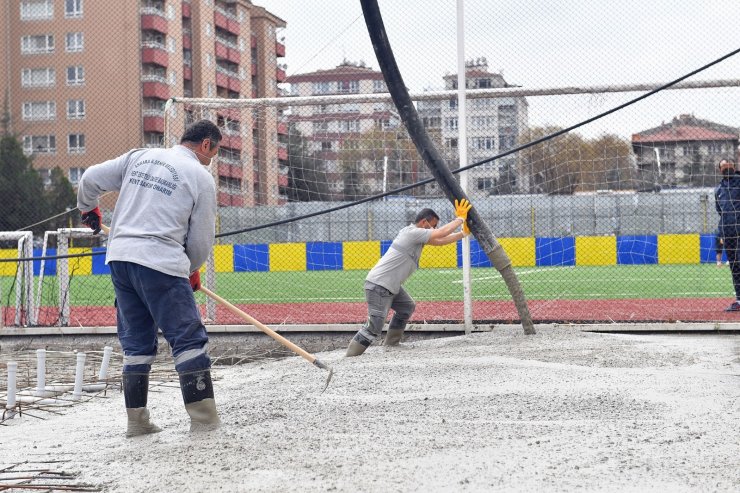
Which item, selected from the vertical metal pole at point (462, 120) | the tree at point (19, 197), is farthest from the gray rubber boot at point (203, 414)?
the tree at point (19, 197)

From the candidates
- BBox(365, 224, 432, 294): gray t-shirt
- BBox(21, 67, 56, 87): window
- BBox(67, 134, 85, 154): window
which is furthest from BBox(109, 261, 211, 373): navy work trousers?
BBox(21, 67, 56, 87): window

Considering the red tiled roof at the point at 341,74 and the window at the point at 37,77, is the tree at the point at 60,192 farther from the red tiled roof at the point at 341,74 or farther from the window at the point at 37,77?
the red tiled roof at the point at 341,74

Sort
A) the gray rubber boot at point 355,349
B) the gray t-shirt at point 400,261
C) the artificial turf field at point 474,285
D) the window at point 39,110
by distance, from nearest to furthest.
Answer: the gray rubber boot at point 355,349 → the gray t-shirt at point 400,261 → the artificial turf field at point 474,285 → the window at point 39,110

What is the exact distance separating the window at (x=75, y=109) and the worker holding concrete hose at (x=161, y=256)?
43155 millimetres

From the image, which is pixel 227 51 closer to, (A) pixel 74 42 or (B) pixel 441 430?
(A) pixel 74 42

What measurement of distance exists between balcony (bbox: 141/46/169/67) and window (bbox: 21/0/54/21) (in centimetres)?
596

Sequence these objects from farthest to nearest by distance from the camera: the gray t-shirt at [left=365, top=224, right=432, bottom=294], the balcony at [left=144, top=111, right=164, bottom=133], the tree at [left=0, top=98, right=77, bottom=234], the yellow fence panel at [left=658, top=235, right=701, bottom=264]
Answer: the balcony at [left=144, top=111, right=164, bottom=133] → the tree at [left=0, top=98, right=77, bottom=234] → the yellow fence panel at [left=658, top=235, right=701, bottom=264] → the gray t-shirt at [left=365, top=224, right=432, bottom=294]

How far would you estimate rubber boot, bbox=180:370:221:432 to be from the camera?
539cm

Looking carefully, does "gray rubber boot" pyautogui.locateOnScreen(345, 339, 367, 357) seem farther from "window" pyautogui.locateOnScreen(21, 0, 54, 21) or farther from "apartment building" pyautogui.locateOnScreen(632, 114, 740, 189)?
"window" pyautogui.locateOnScreen(21, 0, 54, 21)

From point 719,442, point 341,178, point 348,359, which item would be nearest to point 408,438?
point 719,442

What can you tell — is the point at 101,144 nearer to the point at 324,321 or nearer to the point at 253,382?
the point at 324,321

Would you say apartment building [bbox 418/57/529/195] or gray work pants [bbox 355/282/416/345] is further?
apartment building [bbox 418/57/529/195]

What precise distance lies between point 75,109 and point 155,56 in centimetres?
459

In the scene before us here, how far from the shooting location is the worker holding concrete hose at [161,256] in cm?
536
